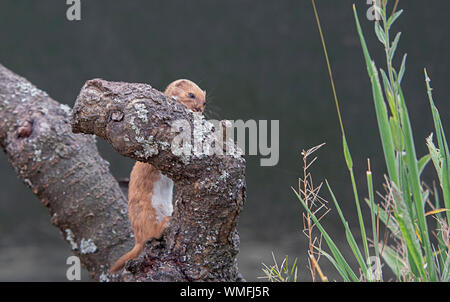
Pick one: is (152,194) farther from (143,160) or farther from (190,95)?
(143,160)

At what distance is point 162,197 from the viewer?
1.23 metres

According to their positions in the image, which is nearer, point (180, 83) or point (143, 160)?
point (143, 160)

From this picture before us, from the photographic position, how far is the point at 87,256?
140 centimetres

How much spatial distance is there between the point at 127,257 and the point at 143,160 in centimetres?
46

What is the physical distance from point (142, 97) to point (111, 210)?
63cm

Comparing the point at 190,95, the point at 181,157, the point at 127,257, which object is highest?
the point at 190,95

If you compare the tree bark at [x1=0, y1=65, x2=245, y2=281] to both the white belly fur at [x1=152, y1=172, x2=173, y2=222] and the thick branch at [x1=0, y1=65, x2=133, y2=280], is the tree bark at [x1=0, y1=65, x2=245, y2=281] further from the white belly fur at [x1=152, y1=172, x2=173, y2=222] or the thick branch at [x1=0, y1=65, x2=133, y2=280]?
the white belly fur at [x1=152, y1=172, x2=173, y2=222]

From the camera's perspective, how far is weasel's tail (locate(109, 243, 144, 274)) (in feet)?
3.95

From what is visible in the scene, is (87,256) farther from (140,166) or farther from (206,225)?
(206,225)

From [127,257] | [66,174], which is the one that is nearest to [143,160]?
[127,257]

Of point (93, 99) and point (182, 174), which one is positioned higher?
point (93, 99)

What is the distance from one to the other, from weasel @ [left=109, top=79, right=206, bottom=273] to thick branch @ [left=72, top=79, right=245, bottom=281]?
0.78 feet

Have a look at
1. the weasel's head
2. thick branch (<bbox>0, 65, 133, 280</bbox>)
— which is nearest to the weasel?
the weasel's head
